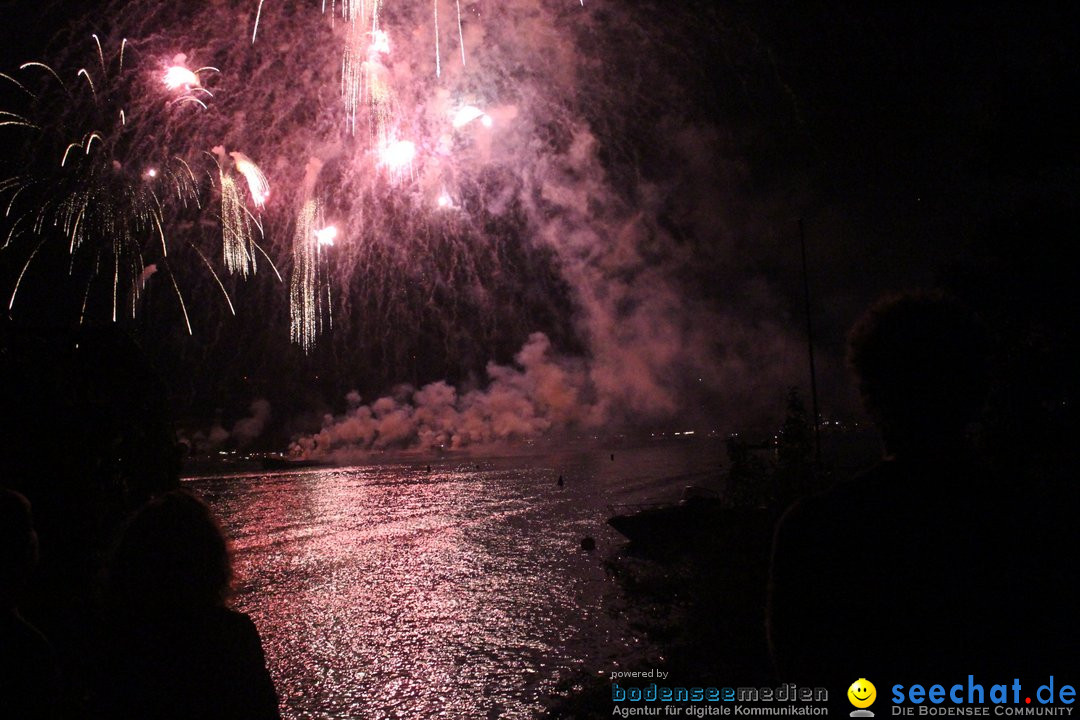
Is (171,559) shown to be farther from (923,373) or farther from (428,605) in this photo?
(428,605)

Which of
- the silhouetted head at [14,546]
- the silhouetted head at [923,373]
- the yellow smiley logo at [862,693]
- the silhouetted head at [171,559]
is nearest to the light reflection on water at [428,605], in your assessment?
the silhouetted head at [171,559]

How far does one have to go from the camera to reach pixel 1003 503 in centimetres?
156

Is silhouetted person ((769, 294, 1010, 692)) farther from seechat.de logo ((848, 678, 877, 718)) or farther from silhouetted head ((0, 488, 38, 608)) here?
silhouetted head ((0, 488, 38, 608))

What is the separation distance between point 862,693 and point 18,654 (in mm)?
3541

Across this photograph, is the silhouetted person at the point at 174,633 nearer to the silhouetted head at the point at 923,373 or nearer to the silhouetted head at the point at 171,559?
the silhouetted head at the point at 171,559

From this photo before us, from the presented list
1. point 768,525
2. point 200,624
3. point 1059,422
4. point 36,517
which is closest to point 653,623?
point 768,525

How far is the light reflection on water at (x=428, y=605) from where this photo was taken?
1617 centimetres

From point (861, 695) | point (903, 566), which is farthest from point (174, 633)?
point (903, 566)

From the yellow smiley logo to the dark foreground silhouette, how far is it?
23 millimetres

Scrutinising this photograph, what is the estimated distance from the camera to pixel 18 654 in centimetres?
273

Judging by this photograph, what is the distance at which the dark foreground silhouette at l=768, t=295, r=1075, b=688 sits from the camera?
5.07ft

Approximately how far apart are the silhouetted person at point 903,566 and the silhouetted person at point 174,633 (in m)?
2.17

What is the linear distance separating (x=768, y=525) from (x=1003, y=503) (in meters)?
16.6

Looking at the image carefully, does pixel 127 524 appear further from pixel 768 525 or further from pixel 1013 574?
pixel 768 525
